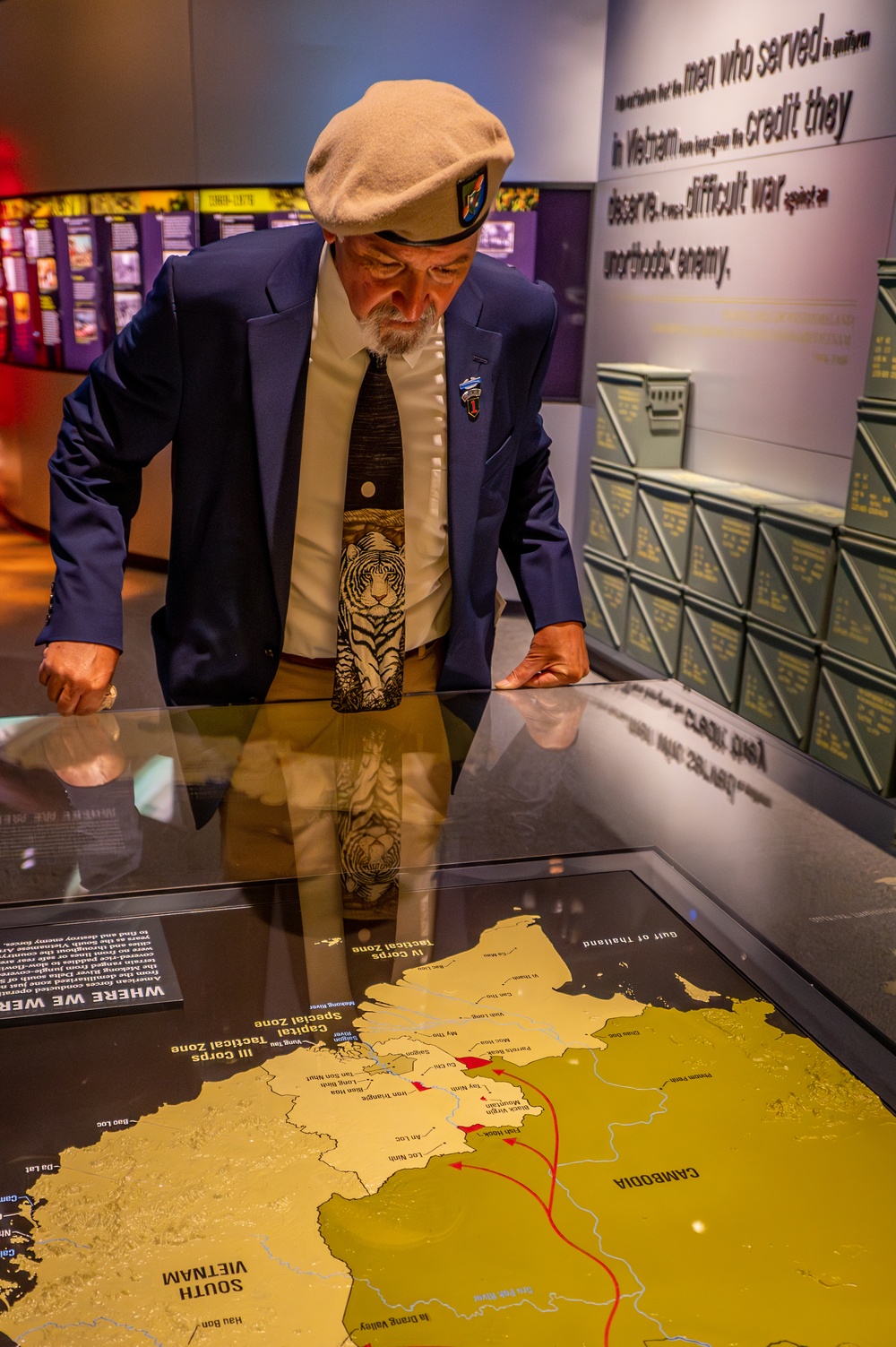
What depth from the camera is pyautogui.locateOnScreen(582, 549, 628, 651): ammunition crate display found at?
5680 millimetres

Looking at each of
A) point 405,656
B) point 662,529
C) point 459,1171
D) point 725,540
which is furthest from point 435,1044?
point 662,529

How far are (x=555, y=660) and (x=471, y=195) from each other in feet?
2.45

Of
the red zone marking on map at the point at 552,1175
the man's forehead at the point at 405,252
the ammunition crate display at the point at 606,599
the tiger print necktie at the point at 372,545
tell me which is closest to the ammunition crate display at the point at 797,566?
the ammunition crate display at the point at 606,599

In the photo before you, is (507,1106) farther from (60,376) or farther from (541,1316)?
(60,376)

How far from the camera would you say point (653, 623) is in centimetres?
538

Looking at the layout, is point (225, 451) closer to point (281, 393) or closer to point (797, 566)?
point (281, 393)

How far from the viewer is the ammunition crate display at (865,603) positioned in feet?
12.3

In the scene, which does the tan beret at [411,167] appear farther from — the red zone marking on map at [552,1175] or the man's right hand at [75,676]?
the red zone marking on map at [552,1175]

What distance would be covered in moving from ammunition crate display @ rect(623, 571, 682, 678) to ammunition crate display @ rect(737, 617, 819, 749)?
0.56 metres

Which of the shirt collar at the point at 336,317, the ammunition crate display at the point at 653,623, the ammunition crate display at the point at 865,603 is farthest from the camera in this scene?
the ammunition crate display at the point at 653,623

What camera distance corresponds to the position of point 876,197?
4.16m

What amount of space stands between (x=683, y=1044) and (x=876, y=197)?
402cm

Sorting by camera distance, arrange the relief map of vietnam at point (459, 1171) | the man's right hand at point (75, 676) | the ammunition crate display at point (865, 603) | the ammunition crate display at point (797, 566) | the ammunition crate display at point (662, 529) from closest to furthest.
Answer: the relief map of vietnam at point (459, 1171), the man's right hand at point (75, 676), the ammunition crate display at point (865, 603), the ammunition crate display at point (797, 566), the ammunition crate display at point (662, 529)

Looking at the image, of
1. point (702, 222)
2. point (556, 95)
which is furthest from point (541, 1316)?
point (556, 95)
